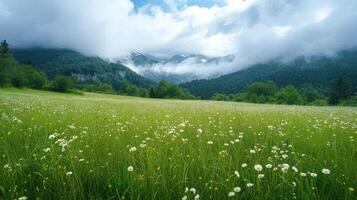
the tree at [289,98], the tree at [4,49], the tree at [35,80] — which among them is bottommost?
the tree at [289,98]

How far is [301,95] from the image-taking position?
122m

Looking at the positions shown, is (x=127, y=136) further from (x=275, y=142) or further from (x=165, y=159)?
(x=275, y=142)

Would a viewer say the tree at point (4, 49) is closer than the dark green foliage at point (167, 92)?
Yes

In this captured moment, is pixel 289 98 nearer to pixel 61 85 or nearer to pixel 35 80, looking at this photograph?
pixel 61 85

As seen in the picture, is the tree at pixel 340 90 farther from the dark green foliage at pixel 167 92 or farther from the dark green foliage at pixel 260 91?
the dark green foliage at pixel 167 92

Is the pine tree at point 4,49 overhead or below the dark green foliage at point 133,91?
overhead

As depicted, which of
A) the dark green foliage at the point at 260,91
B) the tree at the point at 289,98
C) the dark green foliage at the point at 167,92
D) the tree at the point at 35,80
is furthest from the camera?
the dark green foliage at the point at 167,92

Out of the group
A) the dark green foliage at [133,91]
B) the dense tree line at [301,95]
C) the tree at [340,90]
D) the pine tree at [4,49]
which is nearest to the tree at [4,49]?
the pine tree at [4,49]

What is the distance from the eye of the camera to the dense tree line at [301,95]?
324 ft

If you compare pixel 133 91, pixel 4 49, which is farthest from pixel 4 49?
pixel 133 91

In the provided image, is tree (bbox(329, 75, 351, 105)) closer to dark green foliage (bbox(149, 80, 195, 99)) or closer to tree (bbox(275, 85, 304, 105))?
tree (bbox(275, 85, 304, 105))

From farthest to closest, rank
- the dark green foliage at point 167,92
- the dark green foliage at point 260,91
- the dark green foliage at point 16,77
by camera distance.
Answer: the dark green foliage at point 167,92
the dark green foliage at point 260,91
the dark green foliage at point 16,77

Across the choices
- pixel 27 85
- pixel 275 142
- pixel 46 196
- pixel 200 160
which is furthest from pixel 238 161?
pixel 27 85

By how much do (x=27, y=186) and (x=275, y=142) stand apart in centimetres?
433
